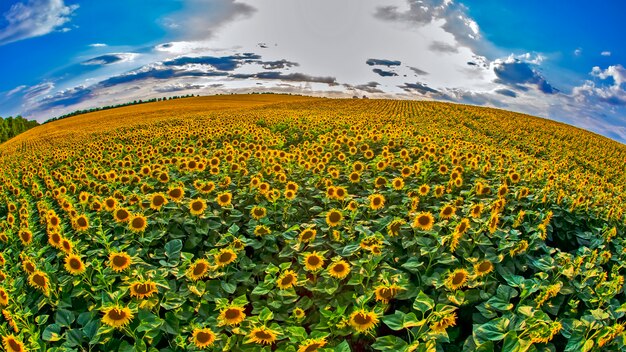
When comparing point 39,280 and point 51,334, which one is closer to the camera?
point 51,334

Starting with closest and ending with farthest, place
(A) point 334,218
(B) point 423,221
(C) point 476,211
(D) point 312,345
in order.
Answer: (D) point 312,345, (B) point 423,221, (C) point 476,211, (A) point 334,218

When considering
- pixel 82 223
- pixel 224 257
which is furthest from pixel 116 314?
pixel 82 223

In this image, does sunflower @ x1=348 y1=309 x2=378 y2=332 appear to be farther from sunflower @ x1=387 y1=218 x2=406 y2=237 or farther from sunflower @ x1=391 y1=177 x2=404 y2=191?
sunflower @ x1=391 y1=177 x2=404 y2=191

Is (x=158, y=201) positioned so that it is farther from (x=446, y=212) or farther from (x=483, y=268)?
(x=483, y=268)

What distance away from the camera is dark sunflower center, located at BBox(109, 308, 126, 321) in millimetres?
3576

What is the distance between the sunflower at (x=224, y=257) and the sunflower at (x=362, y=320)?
5.12 ft

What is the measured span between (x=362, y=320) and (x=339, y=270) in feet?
2.41

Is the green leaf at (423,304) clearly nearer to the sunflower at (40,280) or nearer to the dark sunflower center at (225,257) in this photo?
the dark sunflower center at (225,257)

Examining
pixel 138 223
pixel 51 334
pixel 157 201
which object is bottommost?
pixel 51 334

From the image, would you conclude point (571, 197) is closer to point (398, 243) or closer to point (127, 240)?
point (398, 243)

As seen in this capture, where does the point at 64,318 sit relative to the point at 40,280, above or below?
below

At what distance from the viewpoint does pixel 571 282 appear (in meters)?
4.02

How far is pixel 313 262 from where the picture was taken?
4.24 m

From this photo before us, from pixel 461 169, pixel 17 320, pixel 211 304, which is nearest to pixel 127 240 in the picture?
pixel 17 320
